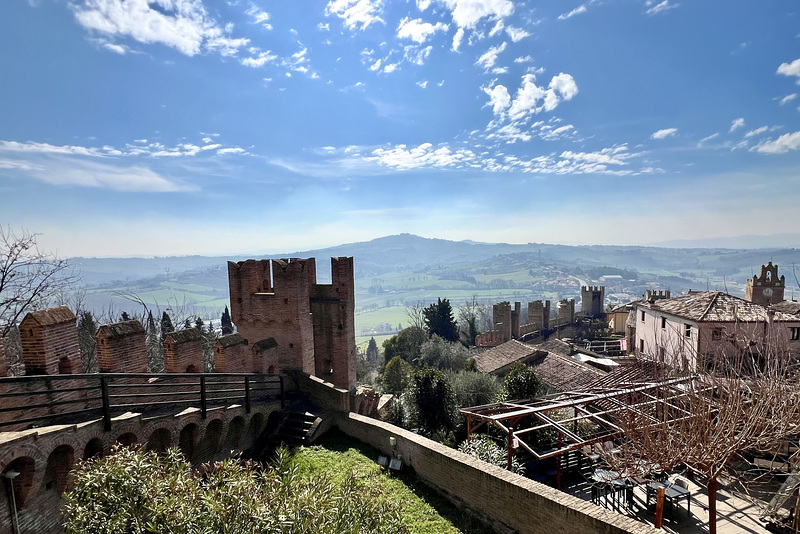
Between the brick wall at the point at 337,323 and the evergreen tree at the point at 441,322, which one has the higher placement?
the brick wall at the point at 337,323

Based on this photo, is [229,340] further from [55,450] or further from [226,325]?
[226,325]

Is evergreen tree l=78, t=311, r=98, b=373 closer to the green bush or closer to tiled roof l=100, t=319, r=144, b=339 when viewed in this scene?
tiled roof l=100, t=319, r=144, b=339

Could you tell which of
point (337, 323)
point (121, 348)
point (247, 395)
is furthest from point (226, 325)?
point (121, 348)

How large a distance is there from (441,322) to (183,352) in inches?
1471

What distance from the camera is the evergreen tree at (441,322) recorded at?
4484 centimetres

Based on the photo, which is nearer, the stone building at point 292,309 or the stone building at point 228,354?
the stone building at point 228,354

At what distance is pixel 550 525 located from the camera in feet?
24.4

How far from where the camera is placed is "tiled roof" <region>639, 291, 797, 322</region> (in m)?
20.3

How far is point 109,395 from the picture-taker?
679 cm

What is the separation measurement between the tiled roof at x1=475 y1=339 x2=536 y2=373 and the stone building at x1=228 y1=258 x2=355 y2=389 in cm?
1789

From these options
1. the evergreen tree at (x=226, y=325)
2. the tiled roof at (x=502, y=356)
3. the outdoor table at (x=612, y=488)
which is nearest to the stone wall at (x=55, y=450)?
the outdoor table at (x=612, y=488)

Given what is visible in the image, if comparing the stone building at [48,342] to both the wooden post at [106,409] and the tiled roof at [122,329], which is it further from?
the wooden post at [106,409]

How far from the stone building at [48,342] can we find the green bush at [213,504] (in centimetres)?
343

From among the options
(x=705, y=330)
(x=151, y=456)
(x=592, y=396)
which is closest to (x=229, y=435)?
(x=151, y=456)
